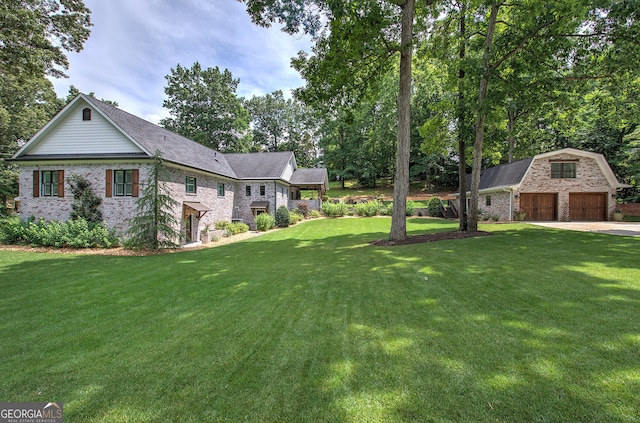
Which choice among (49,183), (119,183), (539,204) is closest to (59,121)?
(49,183)

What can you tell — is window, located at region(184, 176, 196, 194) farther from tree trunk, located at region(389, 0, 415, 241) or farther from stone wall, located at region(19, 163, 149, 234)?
tree trunk, located at region(389, 0, 415, 241)

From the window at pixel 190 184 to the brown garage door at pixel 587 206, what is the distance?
27.1m

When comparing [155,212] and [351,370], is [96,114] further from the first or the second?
[351,370]

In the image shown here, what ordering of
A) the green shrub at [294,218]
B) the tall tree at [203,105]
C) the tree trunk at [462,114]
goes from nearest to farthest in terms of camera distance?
1. the tree trunk at [462,114]
2. the green shrub at [294,218]
3. the tall tree at [203,105]

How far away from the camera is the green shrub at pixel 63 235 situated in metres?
12.8

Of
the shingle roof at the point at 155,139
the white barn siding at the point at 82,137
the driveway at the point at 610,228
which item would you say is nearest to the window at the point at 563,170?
the driveway at the point at 610,228

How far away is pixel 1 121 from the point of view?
25.7m

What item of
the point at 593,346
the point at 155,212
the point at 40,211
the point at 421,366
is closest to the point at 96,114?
the point at 40,211

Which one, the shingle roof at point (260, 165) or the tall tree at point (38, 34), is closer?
the tall tree at point (38, 34)

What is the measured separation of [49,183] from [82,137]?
319cm

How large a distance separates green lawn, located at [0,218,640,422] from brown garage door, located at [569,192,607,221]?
1818 cm

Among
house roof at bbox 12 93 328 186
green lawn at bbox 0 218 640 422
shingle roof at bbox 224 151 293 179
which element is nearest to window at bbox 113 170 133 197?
house roof at bbox 12 93 328 186

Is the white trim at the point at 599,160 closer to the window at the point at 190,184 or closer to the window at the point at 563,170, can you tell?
the window at the point at 563,170

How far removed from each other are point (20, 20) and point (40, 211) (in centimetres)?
909
